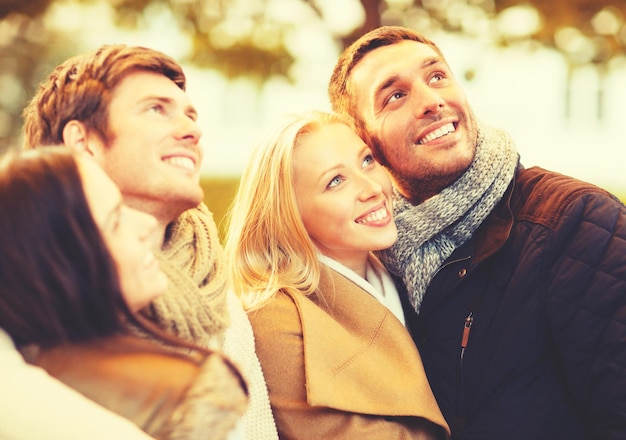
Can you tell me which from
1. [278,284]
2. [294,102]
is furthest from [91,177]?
[294,102]

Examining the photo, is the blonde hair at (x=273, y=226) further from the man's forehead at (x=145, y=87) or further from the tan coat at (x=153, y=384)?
the tan coat at (x=153, y=384)

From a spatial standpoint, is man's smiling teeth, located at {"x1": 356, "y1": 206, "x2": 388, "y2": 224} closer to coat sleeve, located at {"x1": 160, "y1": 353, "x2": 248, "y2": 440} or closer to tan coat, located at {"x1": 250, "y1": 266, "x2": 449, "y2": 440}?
tan coat, located at {"x1": 250, "y1": 266, "x2": 449, "y2": 440}

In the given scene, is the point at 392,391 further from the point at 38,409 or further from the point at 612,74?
the point at 612,74

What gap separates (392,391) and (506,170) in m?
0.90

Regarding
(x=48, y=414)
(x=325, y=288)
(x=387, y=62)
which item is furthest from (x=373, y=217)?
(x=48, y=414)

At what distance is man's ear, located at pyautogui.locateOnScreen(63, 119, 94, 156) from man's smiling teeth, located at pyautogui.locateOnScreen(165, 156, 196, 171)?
23 cm

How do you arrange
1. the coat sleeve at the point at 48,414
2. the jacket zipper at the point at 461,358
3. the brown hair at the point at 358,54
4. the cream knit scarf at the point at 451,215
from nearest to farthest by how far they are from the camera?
the coat sleeve at the point at 48,414, the jacket zipper at the point at 461,358, the cream knit scarf at the point at 451,215, the brown hair at the point at 358,54

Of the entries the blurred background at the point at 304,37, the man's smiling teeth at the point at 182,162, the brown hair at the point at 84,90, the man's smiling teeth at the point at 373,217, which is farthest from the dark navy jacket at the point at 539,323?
the blurred background at the point at 304,37

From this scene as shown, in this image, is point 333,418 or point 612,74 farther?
point 612,74

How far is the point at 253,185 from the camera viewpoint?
2.79m

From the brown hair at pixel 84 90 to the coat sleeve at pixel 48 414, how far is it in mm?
813

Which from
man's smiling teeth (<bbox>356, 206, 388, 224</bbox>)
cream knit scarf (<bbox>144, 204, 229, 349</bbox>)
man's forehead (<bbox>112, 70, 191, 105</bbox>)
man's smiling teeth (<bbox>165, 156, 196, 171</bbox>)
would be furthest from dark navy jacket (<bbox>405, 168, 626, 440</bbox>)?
man's forehead (<bbox>112, 70, 191, 105</bbox>)

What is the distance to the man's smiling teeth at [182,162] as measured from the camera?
2.10 meters

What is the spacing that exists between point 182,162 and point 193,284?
369 mm
